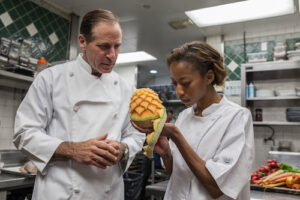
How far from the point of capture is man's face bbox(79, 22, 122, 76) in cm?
137

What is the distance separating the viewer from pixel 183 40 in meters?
5.56

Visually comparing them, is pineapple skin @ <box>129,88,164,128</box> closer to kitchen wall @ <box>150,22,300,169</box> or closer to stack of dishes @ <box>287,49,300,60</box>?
stack of dishes @ <box>287,49,300,60</box>

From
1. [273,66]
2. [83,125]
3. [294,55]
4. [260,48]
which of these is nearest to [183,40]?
[260,48]

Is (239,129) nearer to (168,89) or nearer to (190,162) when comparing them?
(190,162)

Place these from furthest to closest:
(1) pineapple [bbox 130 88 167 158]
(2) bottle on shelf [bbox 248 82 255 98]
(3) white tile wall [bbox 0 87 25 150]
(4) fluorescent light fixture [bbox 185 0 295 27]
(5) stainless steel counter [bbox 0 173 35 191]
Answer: (2) bottle on shelf [bbox 248 82 255 98] < (4) fluorescent light fixture [bbox 185 0 295 27] < (3) white tile wall [bbox 0 87 25 150] < (5) stainless steel counter [bbox 0 173 35 191] < (1) pineapple [bbox 130 88 167 158]

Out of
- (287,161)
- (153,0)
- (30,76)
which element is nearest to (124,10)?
(153,0)

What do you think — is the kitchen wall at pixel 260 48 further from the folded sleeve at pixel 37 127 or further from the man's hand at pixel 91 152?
the folded sleeve at pixel 37 127

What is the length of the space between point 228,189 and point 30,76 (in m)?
2.59

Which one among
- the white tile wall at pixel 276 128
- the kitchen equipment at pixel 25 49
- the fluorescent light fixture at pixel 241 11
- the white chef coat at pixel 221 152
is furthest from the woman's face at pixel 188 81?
the white tile wall at pixel 276 128

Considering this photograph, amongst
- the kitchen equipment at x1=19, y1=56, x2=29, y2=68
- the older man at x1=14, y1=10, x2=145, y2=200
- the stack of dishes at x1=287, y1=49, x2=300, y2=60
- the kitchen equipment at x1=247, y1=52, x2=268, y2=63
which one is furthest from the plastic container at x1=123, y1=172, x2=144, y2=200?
the stack of dishes at x1=287, y1=49, x2=300, y2=60

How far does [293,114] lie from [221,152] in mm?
3724

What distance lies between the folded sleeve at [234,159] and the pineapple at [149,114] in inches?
10.2

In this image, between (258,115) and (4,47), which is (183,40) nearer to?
(258,115)

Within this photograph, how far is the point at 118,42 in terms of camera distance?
4.65 ft
